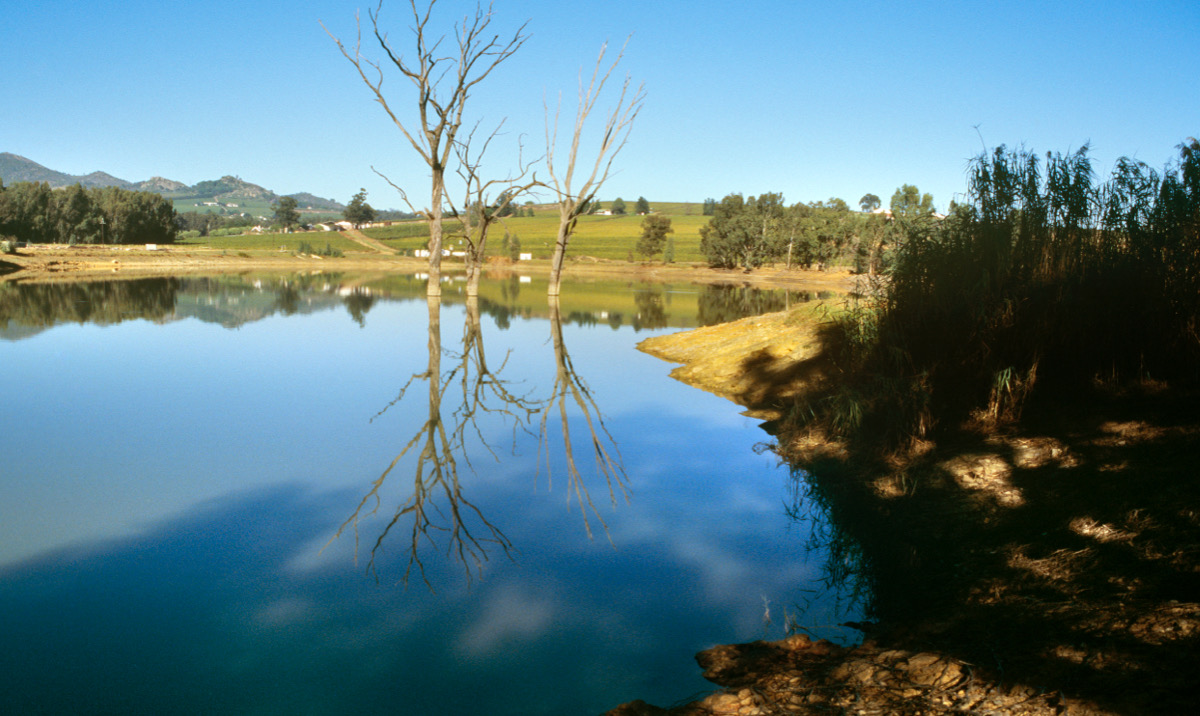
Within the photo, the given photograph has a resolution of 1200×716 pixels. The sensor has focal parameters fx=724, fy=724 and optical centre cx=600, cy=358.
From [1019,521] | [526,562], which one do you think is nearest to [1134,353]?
[1019,521]

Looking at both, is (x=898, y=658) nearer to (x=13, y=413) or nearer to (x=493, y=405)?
(x=493, y=405)

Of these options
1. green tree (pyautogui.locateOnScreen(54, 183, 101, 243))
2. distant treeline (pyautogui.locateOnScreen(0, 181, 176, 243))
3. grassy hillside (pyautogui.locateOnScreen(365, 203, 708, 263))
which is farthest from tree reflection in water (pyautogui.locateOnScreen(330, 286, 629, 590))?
green tree (pyautogui.locateOnScreen(54, 183, 101, 243))

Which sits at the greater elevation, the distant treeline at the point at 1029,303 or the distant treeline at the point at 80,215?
the distant treeline at the point at 80,215

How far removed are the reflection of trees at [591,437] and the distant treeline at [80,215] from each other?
275 feet

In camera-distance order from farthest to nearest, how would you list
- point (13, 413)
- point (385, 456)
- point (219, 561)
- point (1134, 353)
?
1. point (13, 413)
2. point (385, 456)
3. point (1134, 353)
4. point (219, 561)

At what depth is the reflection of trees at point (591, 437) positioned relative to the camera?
22.8ft

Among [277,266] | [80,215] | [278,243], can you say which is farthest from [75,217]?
[278,243]

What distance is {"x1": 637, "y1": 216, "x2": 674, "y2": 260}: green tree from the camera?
83125mm

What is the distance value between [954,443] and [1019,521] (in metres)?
1.88

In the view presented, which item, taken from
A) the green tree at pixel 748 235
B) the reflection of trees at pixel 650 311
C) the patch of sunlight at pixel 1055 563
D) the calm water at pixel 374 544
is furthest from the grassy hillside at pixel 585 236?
the patch of sunlight at pixel 1055 563

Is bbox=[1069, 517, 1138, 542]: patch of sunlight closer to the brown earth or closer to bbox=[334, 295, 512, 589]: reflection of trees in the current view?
the brown earth

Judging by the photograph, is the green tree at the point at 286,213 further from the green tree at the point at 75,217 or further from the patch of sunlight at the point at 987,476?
the patch of sunlight at the point at 987,476

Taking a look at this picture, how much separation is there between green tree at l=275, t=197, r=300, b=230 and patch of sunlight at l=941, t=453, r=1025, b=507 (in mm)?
150533

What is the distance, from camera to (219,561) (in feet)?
16.9
